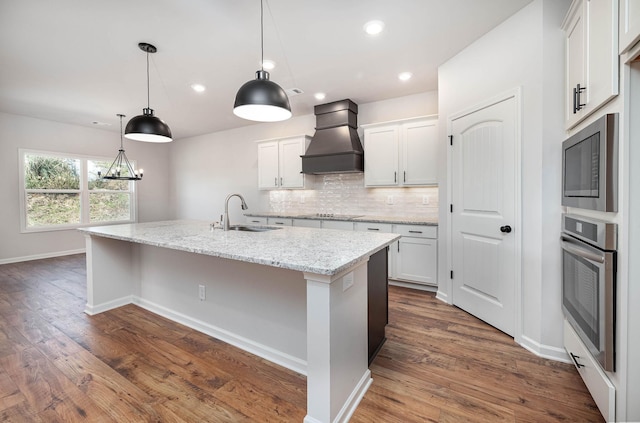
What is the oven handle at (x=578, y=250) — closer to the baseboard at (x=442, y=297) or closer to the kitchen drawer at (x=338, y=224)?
the baseboard at (x=442, y=297)

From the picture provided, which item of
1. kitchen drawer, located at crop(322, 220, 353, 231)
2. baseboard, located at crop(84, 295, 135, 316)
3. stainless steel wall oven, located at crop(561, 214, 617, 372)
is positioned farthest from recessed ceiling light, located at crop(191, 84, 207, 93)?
stainless steel wall oven, located at crop(561, 214, 617, 372)

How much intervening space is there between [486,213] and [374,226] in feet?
4.85

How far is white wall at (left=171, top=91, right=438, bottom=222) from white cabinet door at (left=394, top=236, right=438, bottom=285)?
6.53 feet

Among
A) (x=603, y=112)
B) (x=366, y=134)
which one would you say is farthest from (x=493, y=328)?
(x=366, y=134)

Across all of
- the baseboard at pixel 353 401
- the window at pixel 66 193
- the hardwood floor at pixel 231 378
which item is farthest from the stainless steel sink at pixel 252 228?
the window at pixel 66 193

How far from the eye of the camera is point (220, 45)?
9.22 ft

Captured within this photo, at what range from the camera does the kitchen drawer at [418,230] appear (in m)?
3.45

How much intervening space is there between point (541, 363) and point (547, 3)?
2.58 meters

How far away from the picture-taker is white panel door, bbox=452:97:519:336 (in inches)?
93.6

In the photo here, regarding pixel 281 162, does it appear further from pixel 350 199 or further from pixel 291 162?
pixel 350 199

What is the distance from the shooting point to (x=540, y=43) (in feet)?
6.89

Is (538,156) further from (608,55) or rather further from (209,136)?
(209,136)

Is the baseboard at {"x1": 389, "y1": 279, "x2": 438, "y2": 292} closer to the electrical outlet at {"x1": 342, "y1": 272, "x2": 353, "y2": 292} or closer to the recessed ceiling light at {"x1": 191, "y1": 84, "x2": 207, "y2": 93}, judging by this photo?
the electrical outlet at {"x1": 342, "y1": 272, "x2": 353, "y2": 292}

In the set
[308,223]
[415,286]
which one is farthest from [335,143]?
[415,286]
